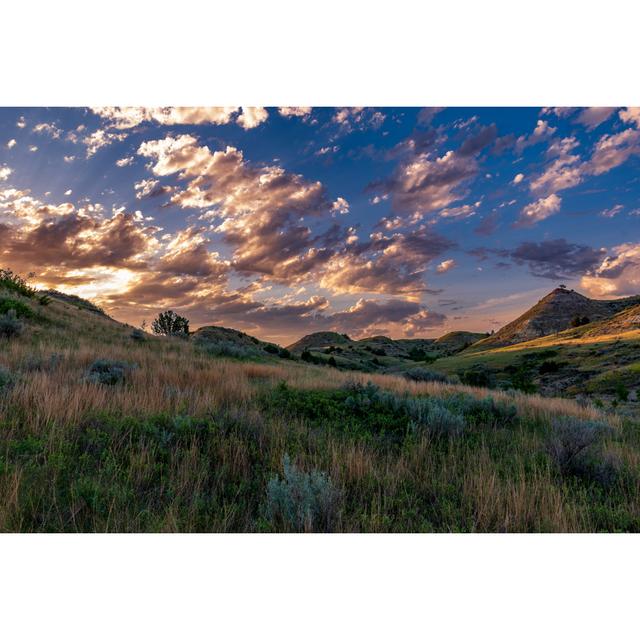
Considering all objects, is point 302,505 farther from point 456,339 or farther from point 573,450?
point 456,339

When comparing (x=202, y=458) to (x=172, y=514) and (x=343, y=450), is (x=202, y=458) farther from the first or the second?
(x=343, y=450)

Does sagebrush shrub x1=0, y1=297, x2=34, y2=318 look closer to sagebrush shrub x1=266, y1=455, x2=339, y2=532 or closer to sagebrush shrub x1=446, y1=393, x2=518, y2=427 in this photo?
sagebrush shrub x1=266, y1=455, x2=339, y2=532

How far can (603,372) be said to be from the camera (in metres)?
35.2

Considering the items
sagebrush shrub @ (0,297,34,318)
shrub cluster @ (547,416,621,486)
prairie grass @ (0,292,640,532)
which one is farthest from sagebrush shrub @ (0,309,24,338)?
shrub cluster @ (547,416,621,486)

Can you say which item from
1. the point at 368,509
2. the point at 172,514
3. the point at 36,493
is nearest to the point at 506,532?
the point at 368,509

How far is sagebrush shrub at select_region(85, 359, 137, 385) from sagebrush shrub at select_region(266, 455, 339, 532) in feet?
17.3

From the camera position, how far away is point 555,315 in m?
113

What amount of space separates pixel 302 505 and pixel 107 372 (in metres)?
6.86

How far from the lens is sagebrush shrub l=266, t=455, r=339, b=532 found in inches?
123

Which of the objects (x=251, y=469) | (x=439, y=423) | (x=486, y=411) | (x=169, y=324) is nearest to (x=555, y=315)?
(x=169, y=324)

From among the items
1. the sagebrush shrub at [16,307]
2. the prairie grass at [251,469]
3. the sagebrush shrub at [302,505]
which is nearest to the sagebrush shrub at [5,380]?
the prairie grass at [251,469]

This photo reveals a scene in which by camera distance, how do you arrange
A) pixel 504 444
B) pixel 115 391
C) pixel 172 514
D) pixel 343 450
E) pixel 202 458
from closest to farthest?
pixel 172 514, pixel 202 458, pixel 343 450, pixel 504 444, pixel 115 391

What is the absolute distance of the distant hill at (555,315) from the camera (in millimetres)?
102375

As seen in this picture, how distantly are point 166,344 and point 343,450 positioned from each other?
17.2 m
